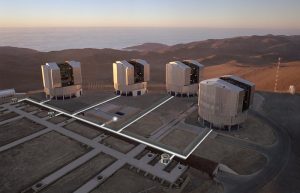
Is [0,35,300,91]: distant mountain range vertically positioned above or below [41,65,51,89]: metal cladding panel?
A: below

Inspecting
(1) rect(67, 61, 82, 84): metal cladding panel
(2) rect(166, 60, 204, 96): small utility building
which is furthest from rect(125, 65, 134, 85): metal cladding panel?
(1) rect(67, 61, 82, 84): metal cladding panel

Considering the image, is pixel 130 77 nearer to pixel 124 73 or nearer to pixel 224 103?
pixel 124 73

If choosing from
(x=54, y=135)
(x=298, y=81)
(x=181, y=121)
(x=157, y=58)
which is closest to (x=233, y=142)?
(x=181, y=121)

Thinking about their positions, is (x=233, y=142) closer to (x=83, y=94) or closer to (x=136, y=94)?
(x=136, y=94)

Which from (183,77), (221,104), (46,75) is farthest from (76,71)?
(221,104)

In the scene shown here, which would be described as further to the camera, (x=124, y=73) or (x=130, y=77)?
(x=124, y=73)

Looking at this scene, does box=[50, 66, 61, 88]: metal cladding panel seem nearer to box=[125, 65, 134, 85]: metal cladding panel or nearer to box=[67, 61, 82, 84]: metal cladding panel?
box=[67, 61, 82, 84]: metal cladding panel
